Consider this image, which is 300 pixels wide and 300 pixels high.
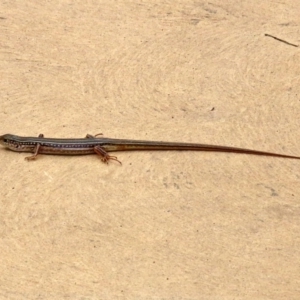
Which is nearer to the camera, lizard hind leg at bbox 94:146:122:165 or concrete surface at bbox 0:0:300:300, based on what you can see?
concrete surface at bbox 0:0:300:300

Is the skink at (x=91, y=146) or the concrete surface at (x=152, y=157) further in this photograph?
the skink at (x=91, y=146)

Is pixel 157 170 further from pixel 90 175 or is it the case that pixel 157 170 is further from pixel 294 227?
pixel 294 227

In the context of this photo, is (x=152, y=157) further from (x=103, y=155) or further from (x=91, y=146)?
(x=91, y=146)

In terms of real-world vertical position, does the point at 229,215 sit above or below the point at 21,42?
below

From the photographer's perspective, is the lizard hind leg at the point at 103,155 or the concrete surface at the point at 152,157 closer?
the concrete surface at the point at 152,157

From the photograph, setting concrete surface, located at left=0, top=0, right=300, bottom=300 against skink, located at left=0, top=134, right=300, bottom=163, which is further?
skink, located at left=0, top=134, right=300, bottom=163

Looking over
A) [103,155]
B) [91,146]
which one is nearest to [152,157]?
[103,155]

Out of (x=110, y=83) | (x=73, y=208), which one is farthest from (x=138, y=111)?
(x=73, y=208)

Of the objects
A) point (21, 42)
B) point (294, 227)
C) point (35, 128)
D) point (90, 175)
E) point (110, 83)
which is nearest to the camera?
point (294, 227)
